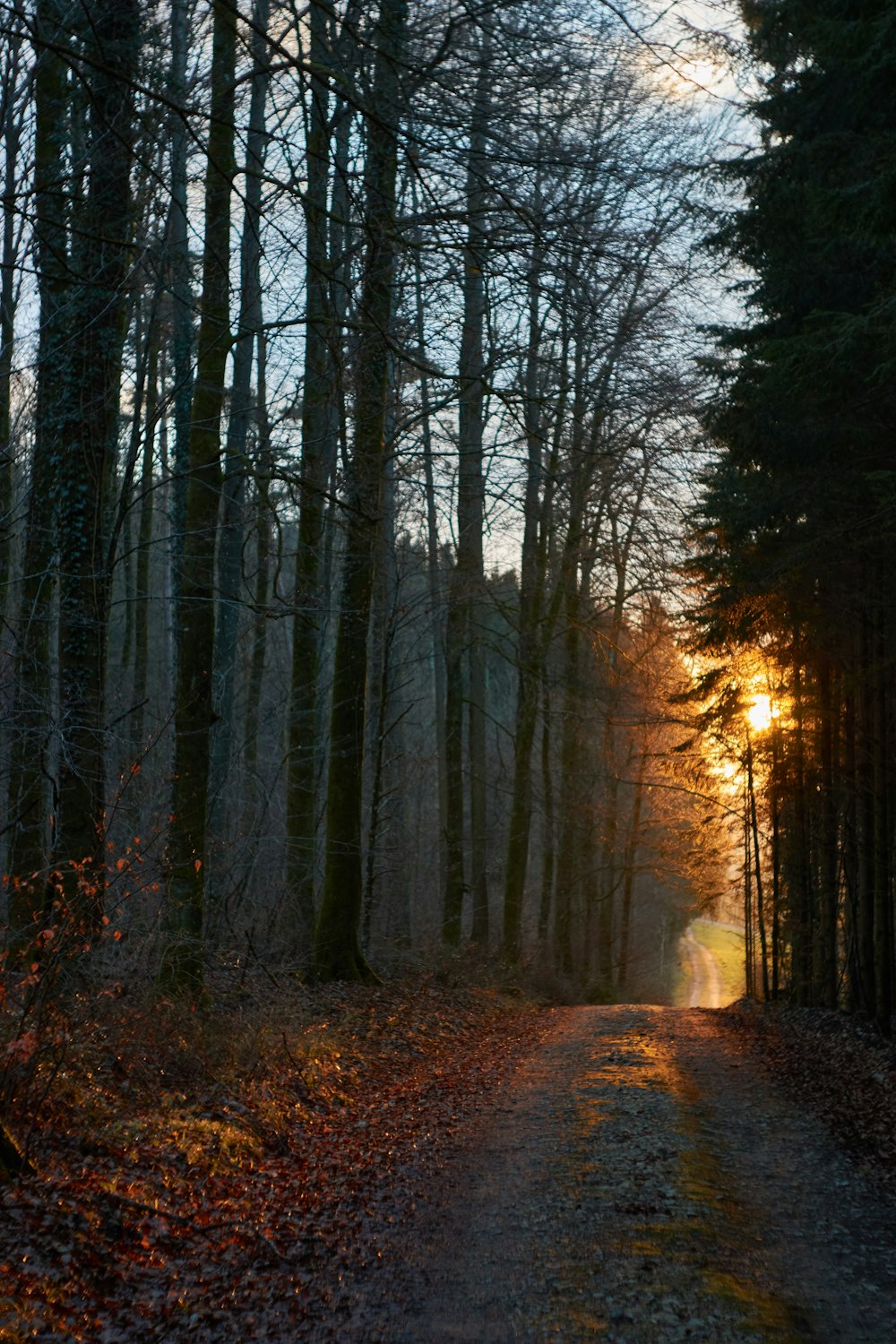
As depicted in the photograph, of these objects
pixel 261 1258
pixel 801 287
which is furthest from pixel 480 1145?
pixel 801 287

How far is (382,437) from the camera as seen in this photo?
13.5 m

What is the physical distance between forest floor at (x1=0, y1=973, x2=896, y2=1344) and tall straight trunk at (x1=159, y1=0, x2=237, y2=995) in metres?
1.22

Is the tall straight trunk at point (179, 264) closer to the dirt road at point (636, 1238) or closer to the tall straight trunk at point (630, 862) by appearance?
the dirt road at point (636, 1238)

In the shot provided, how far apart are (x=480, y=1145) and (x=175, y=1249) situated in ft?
9.84

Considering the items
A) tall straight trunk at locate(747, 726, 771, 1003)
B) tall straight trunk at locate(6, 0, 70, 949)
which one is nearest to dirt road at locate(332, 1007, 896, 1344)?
tall straight trunk at locate(6, 0, 70, 949)

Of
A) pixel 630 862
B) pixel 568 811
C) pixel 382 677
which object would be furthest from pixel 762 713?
pixel 630 862

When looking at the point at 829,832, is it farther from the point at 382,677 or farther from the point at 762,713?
the point at 382,677

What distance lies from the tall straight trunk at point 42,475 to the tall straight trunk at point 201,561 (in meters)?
1.28

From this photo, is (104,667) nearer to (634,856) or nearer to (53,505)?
(53,505)

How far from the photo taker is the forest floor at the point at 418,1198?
185 inches

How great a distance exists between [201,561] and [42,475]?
1764 millimetres

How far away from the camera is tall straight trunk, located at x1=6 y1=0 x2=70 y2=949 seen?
29.4 feet

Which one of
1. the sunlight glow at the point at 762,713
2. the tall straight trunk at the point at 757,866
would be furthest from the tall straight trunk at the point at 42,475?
the tall straight trunk at the point at 757,866

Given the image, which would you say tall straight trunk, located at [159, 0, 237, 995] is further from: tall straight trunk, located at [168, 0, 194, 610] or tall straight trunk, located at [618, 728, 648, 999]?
tall straight trunk, located at [618, 728, 648, 999]
